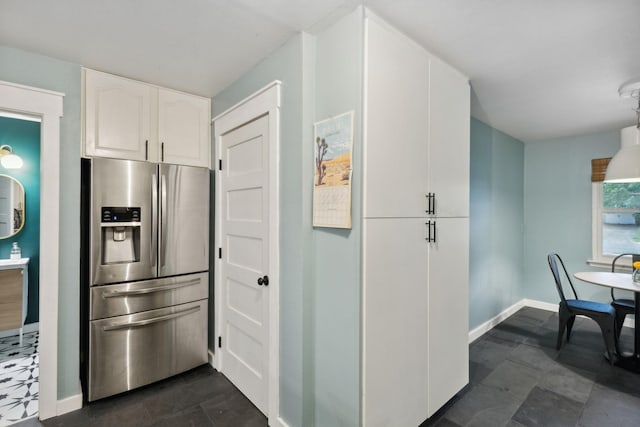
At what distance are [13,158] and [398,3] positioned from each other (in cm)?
405

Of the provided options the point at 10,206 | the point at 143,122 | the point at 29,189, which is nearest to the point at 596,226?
the point at 143,122

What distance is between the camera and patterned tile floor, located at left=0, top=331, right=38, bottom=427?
204 centimetres

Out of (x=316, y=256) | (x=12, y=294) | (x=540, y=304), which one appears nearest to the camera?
(x=316, y=256)

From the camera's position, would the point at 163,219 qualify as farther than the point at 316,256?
Yes

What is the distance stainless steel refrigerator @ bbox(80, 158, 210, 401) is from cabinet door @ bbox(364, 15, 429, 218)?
5.39ft

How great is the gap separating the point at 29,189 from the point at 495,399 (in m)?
5.06

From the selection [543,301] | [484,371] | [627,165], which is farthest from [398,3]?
[543,301]

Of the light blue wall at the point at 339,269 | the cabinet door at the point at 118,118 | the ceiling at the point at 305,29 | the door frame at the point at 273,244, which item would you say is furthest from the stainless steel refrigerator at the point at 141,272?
the light blue wall at the point at 339,269

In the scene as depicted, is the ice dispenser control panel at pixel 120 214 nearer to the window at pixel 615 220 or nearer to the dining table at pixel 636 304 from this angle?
the dining table at pixel 636 304

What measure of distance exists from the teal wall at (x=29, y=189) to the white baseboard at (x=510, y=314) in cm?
494

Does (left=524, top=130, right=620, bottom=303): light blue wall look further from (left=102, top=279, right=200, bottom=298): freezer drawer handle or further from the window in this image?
(left=102, top=279, right=200, bottom=298): freezer drawer handle

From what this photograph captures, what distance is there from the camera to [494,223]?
3.69 metres

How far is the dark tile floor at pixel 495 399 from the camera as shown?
199cm

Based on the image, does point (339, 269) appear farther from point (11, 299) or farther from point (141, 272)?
point (11, 299)
